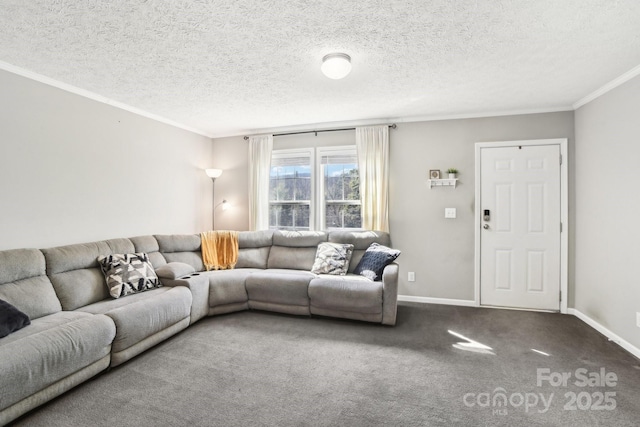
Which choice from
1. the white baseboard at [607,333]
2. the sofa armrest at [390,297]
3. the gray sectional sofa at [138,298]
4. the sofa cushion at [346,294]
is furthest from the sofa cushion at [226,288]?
the white baseboard at [607,333]

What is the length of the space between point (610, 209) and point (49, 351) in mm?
4826

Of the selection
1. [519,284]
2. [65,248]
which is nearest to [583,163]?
[519,284]

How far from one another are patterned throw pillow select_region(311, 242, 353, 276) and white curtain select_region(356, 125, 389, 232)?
1.87ft

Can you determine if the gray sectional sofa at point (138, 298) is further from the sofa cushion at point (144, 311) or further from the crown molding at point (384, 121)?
the crown molding at point (384, 121)

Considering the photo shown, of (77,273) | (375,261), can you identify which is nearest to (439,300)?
(375,261)

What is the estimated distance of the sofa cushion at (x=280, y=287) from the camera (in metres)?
3.48

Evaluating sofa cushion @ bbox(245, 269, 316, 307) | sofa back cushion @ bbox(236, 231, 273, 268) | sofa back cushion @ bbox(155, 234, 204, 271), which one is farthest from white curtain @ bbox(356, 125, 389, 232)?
sofa back cushion @ bbox(155, 234, 204, 271)

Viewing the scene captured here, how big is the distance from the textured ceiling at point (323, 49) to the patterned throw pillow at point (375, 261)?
1798mm

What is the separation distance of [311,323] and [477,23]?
306 cm

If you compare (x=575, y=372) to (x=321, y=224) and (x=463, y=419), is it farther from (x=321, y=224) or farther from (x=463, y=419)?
(x=321, y=224)

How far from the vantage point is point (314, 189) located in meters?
4.64

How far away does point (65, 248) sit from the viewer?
2.85m

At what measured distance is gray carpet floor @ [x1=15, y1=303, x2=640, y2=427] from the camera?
1855 mm

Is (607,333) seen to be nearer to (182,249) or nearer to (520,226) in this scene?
(520,226)
